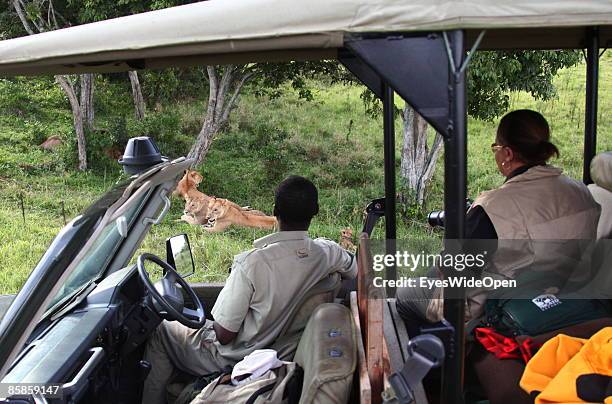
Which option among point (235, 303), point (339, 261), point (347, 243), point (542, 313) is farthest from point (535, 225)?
point (347, 243)

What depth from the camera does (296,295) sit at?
95.0 inches

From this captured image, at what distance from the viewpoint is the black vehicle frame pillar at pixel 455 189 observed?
1511 mm

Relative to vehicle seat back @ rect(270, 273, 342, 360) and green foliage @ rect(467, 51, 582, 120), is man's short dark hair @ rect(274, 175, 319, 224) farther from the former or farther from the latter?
green foliage @ rect(467, 51, 582, 120)

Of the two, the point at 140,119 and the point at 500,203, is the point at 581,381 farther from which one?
the point at 140,119

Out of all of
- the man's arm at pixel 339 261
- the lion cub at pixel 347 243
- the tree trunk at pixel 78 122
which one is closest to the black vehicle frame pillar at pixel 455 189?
the man's arm at pixel 339 261

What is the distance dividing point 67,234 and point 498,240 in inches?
58.6

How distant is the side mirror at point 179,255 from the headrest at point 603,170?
1.83 metres

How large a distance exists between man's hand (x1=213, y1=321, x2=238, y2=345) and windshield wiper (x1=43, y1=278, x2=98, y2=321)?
0.54 meters

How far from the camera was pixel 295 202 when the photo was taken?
2.47m

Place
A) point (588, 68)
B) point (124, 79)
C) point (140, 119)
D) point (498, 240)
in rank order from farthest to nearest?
point (124, 79) < point (140, 119) < point (588, 68) < point (498, 240)

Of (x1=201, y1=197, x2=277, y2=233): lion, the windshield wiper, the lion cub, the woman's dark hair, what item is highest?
the woman's dark hair

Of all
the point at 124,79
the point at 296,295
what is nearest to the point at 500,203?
the point at 296,295

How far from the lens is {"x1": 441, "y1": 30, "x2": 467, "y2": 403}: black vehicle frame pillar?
1.51 metres

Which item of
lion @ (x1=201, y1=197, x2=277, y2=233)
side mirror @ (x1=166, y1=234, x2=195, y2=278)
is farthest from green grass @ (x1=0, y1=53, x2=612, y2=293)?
side mirror @ (x1=166, y1=234, x2=195, y2=278)
